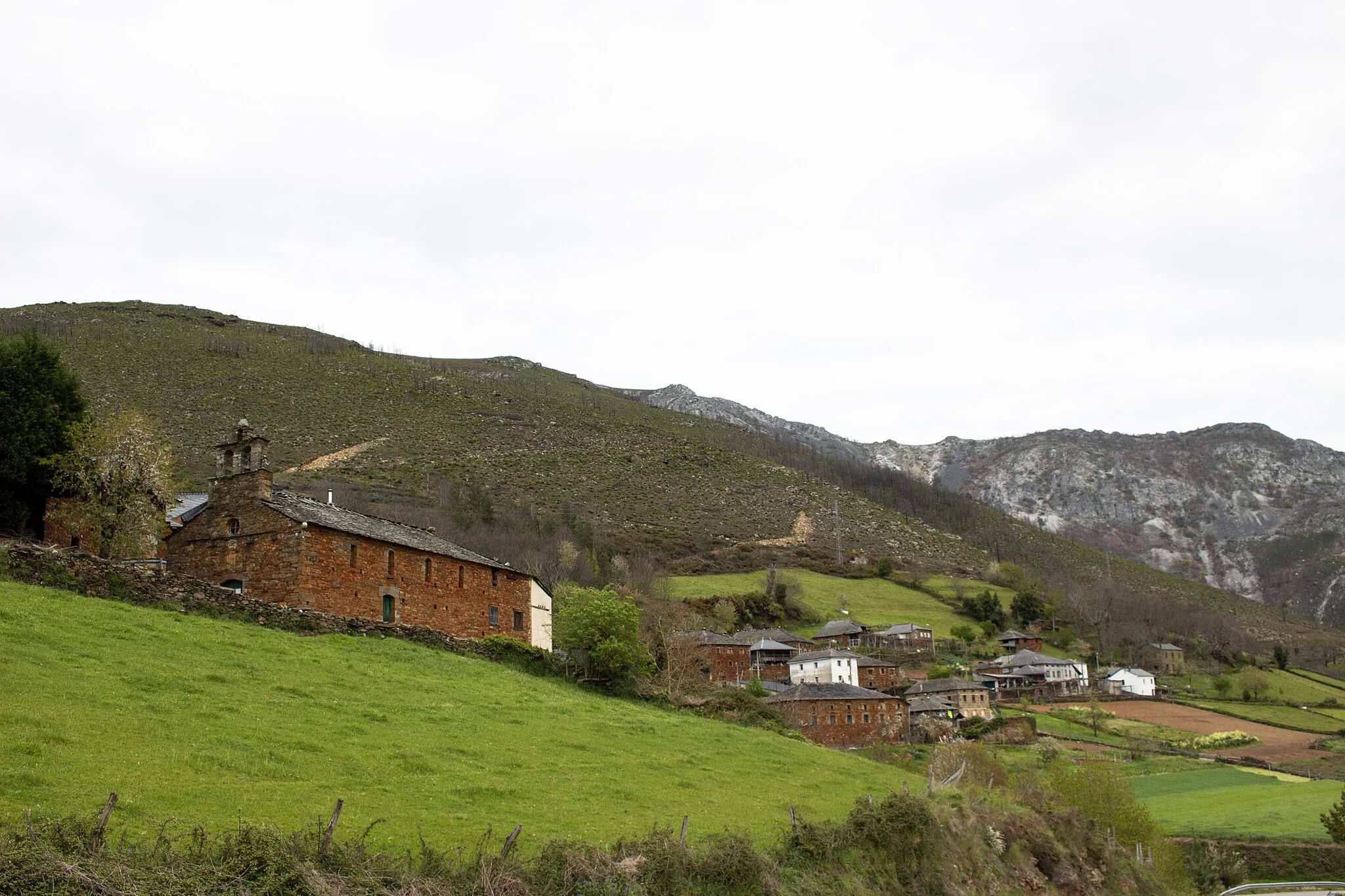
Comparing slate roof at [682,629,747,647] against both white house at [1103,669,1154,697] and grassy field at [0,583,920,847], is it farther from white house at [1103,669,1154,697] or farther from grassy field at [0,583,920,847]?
grassy field at [0,583,920,847]

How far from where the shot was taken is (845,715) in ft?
209

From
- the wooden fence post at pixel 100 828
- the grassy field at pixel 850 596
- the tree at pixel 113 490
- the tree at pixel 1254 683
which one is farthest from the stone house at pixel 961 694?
the wooden fence post at pixel 100 828

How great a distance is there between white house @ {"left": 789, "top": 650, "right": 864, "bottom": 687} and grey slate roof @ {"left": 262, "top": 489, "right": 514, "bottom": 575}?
42.7 meters

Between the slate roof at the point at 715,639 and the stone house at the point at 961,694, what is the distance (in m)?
14.1

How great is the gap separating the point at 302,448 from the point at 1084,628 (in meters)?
92.3

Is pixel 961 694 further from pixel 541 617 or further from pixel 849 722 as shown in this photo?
pixel 541 617

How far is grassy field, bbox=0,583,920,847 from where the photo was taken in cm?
1452

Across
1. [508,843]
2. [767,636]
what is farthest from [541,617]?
[767,636]

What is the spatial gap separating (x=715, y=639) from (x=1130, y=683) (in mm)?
44140

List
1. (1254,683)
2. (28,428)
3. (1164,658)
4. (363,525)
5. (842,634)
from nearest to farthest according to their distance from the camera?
(28,428), (363,525), (842,634), (1254,683), (1164,658)

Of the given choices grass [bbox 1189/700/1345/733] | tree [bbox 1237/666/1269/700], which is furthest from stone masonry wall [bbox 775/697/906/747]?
tree [bbox 1237/666/1269/700]

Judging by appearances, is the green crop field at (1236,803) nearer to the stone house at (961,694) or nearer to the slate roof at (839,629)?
the stone house at (961,694)

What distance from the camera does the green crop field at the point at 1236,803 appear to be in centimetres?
4719

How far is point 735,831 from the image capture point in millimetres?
18922
